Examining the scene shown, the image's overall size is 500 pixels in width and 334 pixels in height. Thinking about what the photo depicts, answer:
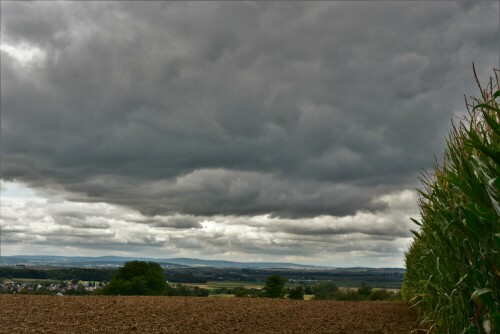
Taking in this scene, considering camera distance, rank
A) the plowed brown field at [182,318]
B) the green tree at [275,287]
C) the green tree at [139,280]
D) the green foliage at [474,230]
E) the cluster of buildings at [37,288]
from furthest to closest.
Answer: the green tree at [275,287] < the green tree at [139,280] < the cluster of buildings at [37,288] < the plowed brown field at [182,318] < the green foliage at [474,230]

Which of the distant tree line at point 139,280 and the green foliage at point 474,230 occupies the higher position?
the green foliage at point 474,230

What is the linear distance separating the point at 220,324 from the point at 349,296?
19805 mm

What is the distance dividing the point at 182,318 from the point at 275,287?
15423 millimetres

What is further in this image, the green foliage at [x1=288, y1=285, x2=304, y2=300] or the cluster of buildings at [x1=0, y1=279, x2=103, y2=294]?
the green foliage at [x1=288, y1=285, x2=304, y2=300]

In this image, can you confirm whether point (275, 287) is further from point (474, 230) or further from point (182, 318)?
point (474, 230)

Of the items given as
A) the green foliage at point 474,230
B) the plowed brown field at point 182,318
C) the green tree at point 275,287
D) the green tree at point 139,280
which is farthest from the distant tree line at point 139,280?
the green foliage at point 474,230

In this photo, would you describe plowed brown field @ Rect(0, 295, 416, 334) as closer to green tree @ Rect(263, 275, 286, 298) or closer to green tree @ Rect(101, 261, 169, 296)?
green tree @ Rect(101, 261, 169, 296)

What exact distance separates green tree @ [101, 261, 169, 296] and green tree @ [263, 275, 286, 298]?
224 inches

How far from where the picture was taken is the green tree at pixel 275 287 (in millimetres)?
27875

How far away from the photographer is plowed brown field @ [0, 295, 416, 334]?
11.2 m

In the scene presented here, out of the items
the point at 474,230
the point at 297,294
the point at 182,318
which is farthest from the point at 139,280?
the point at 474,230

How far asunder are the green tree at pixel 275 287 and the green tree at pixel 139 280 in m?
5.70

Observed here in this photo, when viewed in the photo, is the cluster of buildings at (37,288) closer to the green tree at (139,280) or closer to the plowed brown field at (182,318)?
the green tree at (139,280)

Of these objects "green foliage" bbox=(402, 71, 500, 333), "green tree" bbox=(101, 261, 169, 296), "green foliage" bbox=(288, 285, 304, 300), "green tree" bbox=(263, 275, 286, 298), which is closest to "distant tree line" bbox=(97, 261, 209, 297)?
"green tree" bbox=(101, 261, 169, 296)
